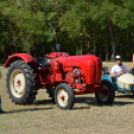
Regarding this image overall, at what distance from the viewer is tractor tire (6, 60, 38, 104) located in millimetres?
8242

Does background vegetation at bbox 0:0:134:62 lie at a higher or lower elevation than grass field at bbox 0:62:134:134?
higher

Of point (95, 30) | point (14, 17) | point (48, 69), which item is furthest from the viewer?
point (95, 30)

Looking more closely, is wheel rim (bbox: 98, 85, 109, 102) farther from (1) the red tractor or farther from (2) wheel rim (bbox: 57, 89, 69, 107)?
(2) wheel rim (bbox: 57, 89, 69, 107)

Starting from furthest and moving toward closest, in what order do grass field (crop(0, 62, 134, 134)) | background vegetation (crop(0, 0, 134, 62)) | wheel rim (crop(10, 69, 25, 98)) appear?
background vegetation (crop(0, 0, 134, 62)) → wheel rim (crop(10, 69, 25, 98)) → grass field (crop(0, 62, 134, 134))

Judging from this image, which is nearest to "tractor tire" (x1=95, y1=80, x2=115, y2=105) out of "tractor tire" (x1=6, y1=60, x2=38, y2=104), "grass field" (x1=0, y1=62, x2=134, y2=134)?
"grass field" (x1=0, y1=62, x2=134, y2=134)

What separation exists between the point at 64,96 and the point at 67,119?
1.31 meters

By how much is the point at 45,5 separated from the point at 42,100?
34.0 m

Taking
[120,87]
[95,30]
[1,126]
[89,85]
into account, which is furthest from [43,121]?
[95,30]

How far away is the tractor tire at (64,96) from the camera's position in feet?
A: 24.6

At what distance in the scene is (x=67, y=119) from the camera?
256 inches

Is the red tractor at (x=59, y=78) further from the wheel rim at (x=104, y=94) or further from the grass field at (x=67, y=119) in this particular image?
the grass field at (x=67, y=119)

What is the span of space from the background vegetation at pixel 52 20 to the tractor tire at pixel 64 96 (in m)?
33.6

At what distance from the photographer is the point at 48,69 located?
8609mm

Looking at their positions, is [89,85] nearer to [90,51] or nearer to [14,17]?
[14,17]
